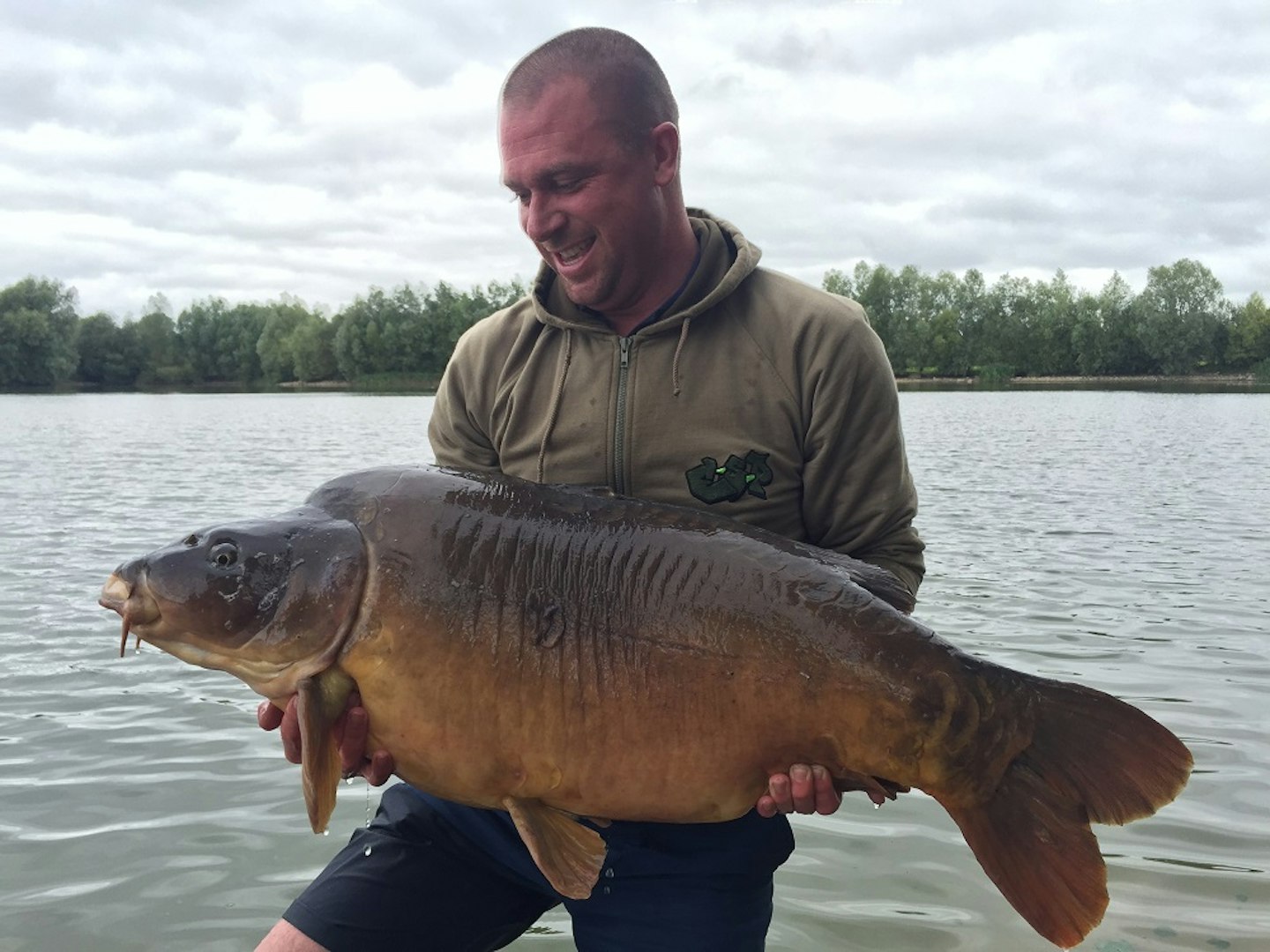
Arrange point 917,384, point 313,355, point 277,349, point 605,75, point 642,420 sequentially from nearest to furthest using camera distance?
1. point 605,75
2. point 642,420
3. point 917,384
4. point 313,355
5. point 277,349

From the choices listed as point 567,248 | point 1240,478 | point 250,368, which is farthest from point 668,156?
point 250,368

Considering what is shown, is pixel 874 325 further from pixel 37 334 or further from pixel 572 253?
pixel 572 253

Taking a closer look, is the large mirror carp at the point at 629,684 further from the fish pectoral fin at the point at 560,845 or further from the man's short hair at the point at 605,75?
the man's short hair at the point at 605,75

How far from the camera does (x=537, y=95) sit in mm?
2945

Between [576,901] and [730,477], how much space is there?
1177mm

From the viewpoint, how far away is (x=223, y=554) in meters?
2.53

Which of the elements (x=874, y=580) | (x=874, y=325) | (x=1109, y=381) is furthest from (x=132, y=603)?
(x=1109, y=381)

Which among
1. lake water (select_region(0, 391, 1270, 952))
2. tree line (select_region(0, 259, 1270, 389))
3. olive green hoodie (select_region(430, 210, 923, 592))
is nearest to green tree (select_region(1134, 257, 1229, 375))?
tree line (select_region(0, 259, 1270, 389))

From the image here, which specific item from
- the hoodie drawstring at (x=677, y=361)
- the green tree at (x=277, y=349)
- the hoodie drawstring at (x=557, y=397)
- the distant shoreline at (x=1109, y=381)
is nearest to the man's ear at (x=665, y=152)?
the hoodie drawstring at (x=677, y=361)

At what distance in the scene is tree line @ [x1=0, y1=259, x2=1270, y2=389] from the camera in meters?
77.8

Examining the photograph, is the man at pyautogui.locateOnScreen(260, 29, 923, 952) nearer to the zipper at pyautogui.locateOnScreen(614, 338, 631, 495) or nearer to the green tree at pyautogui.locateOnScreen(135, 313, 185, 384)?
the zipper at pyautogui.locateOnScreen(614, 338, 631, 495)

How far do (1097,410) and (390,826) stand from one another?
39893mm

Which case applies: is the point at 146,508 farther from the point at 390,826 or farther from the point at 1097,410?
the point at 1097,410

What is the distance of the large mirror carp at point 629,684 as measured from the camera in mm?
2404
